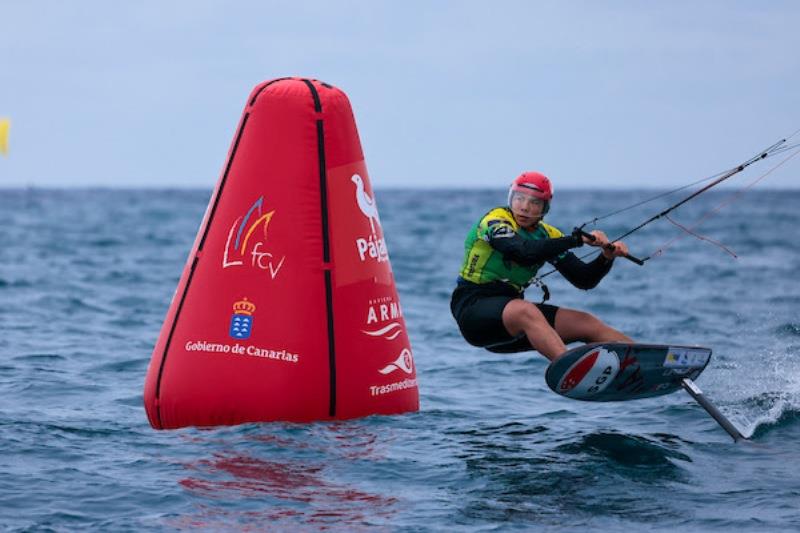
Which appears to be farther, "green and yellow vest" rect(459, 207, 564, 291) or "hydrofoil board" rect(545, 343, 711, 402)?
"green and yellow vest" rect(459, 207, 564, 291)

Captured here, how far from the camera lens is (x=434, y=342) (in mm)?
12953

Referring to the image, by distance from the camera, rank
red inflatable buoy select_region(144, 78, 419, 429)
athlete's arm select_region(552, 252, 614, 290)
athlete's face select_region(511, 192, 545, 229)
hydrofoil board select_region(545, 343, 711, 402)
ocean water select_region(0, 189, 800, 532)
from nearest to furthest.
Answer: ocean water select_region(0, 189, 800, 532)
red inflatable buoy select_region(144, 78, 419, 429)
hydrofoil board select_region(545, 343, 711, 402)
athlete's face select_region(511, 192, 545, 229)
athlete's arm select_region(552, 252, 614, 290)

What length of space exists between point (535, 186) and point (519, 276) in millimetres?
585

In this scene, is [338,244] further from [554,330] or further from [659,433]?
[659,433]

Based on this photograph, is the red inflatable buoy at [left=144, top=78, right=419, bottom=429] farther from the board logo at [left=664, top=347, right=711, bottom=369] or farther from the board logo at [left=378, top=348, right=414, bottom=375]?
the board logo at [left=664, top=347, right=711, bottom=369]

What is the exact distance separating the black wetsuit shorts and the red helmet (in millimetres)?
590

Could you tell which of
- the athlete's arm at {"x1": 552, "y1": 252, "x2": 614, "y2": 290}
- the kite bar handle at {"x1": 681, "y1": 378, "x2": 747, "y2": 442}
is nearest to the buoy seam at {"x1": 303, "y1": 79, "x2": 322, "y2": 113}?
the athlete's arm at {"x1": 552, "y1": 252, "x2": 614, "y2": 290}

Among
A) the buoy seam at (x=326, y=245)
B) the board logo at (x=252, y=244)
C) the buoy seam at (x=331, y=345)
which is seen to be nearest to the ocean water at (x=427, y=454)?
the buoy seam at (x=331, y=345)

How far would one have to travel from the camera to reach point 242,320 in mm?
6934

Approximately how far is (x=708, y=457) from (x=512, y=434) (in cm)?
122

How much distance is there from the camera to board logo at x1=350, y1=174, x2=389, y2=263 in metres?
7.29

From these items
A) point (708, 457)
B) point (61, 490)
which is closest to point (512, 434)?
point (708, 457)

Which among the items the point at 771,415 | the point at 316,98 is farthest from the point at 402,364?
the point at 771,415

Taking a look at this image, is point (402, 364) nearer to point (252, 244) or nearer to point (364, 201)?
point (364, 201)
